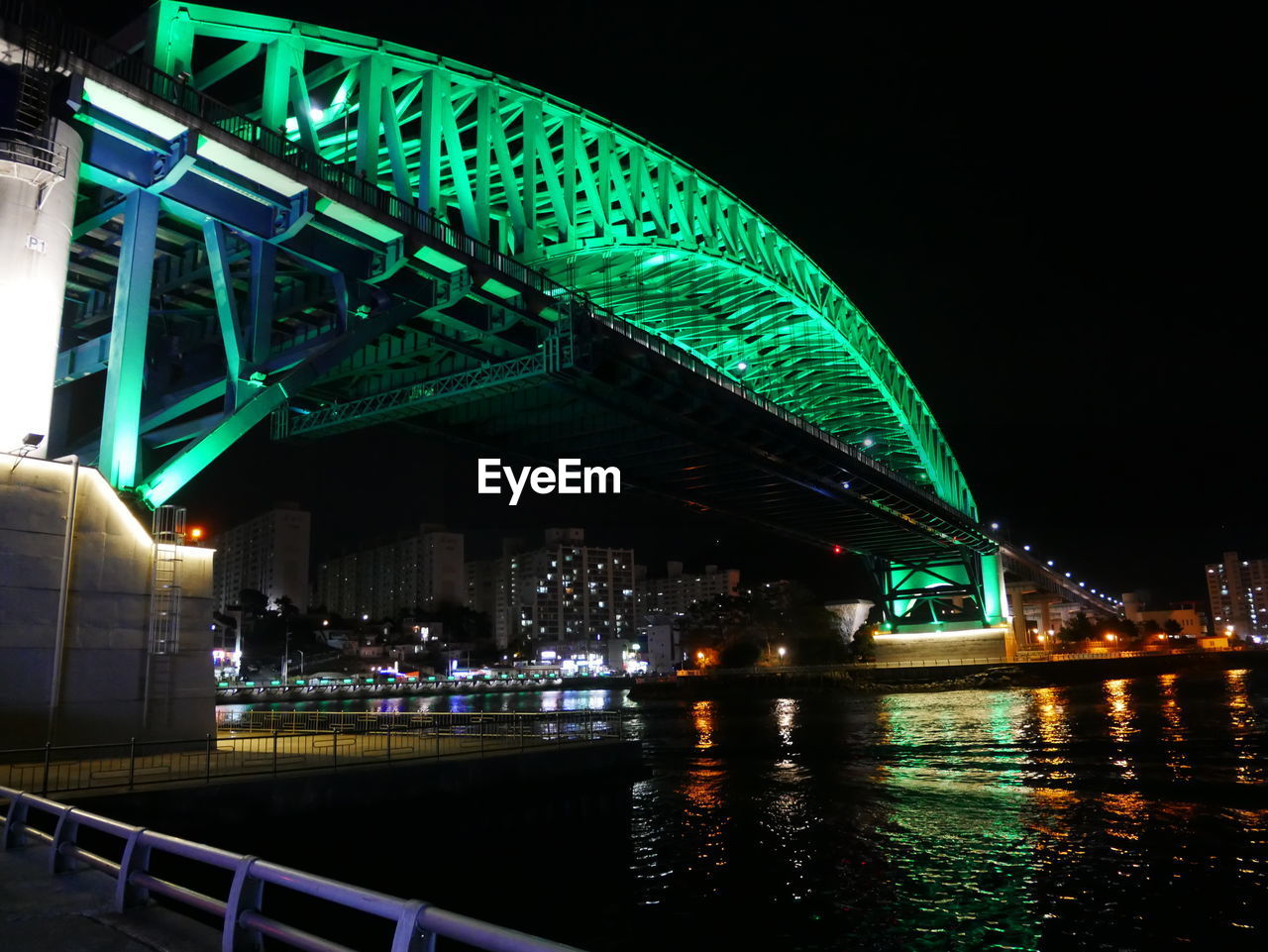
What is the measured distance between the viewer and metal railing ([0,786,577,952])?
376 centimetres

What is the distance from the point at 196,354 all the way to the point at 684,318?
111 feet

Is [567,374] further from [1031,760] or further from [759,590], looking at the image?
[759,590]

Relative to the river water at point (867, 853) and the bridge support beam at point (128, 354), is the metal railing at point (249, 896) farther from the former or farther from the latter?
the bridge support beam at point (128, 354)

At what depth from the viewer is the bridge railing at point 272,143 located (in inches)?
757

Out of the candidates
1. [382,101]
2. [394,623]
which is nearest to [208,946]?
[382,101]

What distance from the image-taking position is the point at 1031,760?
1220 inches

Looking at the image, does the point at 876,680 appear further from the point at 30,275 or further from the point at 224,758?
the point at 30,275

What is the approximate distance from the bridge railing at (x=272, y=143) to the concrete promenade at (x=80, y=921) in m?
17.9

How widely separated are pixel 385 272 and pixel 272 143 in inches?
184

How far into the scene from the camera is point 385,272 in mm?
27344

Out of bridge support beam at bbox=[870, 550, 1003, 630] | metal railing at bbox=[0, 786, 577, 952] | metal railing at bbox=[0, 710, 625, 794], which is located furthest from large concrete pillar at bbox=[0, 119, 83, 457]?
bridge support beam at bbox=[870, 550, 1003, 630]

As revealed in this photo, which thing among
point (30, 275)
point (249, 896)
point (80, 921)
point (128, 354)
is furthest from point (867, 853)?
point (30, 275)

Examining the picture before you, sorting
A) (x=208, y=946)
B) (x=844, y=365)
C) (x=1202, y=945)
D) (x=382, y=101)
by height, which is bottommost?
(x=1202, y=945)

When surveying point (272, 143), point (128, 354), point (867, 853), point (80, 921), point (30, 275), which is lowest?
point (867, 853)
